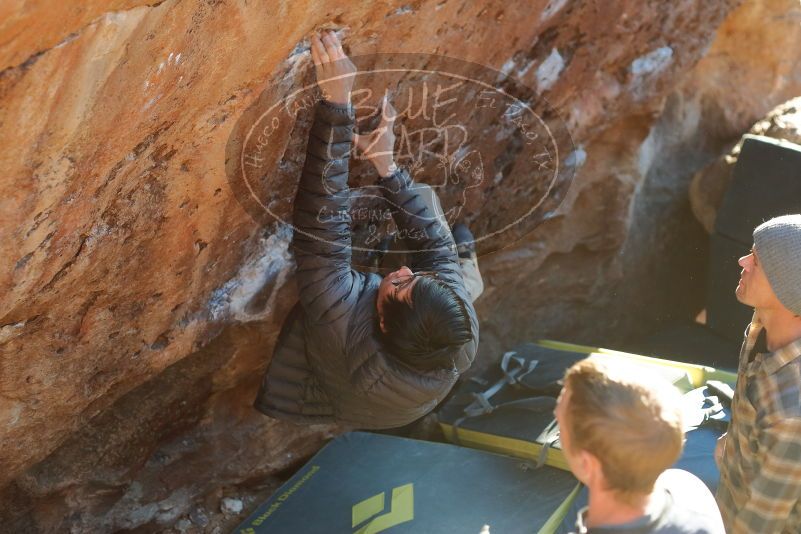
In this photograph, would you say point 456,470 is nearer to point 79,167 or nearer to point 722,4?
point 79,167

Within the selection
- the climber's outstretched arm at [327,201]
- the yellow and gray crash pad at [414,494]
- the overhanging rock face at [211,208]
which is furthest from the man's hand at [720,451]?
the overhanging rock face at [211,208]

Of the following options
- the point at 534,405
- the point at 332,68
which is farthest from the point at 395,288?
the point at 534,405

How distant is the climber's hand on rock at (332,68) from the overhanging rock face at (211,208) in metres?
0.05

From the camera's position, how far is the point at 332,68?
2510 millimetres

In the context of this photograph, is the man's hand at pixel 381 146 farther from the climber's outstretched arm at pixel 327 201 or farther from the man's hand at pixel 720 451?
the man's hand at pixel 720 451

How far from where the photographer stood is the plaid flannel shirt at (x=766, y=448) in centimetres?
221

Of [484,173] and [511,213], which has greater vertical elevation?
[484,173]

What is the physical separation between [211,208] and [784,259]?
160 cm

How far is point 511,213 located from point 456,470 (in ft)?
3.71

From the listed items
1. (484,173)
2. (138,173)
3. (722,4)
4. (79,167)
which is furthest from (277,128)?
(722,4)

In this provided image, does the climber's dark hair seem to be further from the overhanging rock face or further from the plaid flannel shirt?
the plaid flannel shirt

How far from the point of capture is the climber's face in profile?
8.55 feet

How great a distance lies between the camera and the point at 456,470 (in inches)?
135

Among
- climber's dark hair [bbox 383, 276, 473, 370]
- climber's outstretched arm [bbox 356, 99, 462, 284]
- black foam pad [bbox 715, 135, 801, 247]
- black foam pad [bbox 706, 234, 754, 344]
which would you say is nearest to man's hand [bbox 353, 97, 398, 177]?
climber's outstretched arm [bbox 356, 99, 462, 284]
